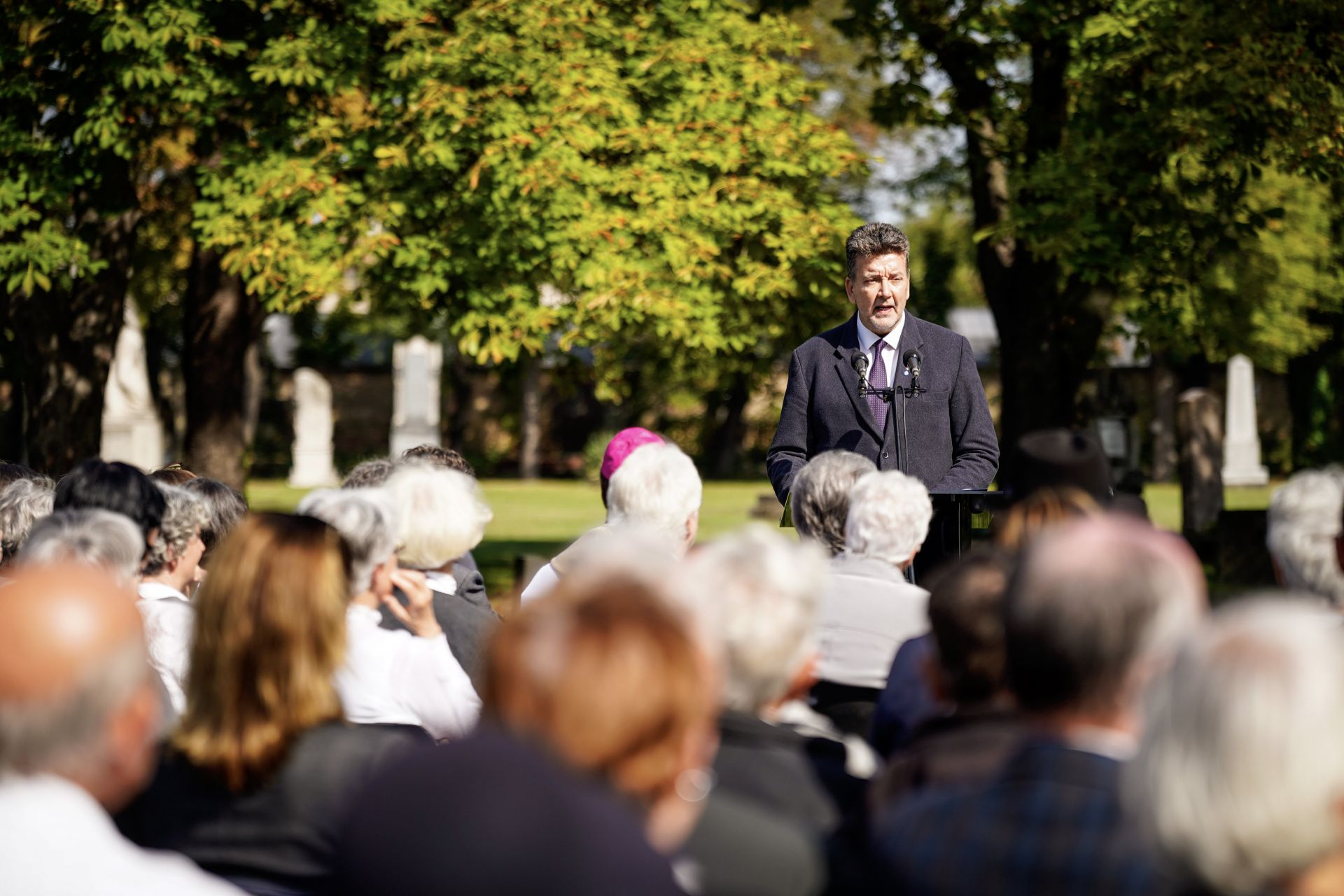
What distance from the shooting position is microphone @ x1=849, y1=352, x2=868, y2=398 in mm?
6090

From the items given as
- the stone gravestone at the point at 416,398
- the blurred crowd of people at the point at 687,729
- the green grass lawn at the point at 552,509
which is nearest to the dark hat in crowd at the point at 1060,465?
the blurred crowd of people at the point at 687,729

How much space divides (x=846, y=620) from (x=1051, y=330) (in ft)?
32.5

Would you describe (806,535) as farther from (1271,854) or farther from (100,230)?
(100,230)

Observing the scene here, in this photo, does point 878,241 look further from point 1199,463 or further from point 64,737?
point 1199,463

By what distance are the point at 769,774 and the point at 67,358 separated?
12587mm

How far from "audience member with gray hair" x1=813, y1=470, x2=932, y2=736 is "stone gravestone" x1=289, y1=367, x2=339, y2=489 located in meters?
32.4

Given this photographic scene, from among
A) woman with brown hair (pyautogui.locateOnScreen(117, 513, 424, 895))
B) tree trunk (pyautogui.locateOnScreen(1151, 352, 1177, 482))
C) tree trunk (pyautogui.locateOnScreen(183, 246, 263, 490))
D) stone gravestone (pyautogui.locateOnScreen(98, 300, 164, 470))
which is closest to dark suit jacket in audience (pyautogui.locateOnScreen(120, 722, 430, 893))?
woman with brown hair (pyautogui.locateOnScreen(117, 513, 424, 895))

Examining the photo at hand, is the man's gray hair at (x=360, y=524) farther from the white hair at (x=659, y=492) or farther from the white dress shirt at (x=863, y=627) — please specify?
the white dress shirt at (x=863, y=627)

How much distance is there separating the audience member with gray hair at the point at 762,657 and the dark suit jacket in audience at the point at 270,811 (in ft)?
2.41

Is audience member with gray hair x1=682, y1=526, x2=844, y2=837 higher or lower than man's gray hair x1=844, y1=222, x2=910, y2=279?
lower

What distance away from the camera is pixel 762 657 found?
2955mm

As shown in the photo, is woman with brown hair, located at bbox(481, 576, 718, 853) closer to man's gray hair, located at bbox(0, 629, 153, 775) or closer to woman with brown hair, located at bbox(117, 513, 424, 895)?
man's gray hair, located at bbox(0, 629, 153, 775)

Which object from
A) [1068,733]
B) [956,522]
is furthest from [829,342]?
[1068,733]

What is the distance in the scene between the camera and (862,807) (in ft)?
10.00
